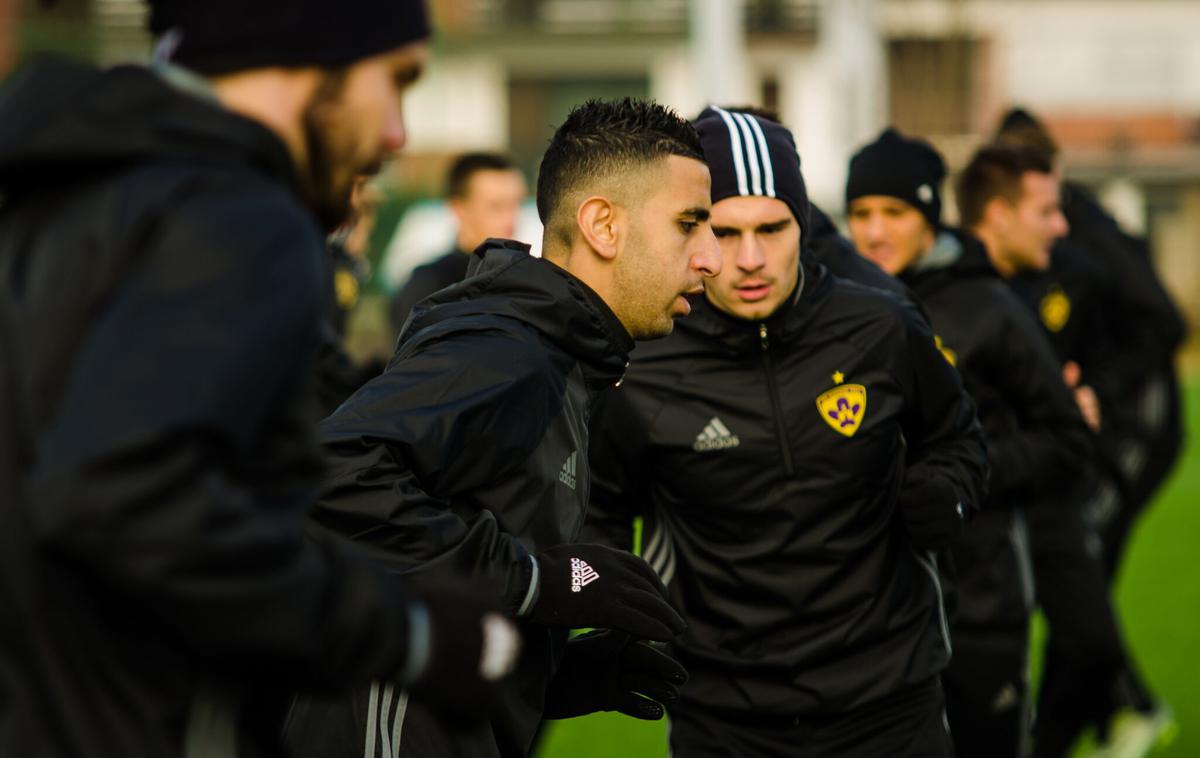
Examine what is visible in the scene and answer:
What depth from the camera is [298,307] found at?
1.71m

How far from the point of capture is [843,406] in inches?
157

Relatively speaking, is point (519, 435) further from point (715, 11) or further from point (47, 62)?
point (715, 11)

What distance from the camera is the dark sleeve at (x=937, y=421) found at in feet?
13.4

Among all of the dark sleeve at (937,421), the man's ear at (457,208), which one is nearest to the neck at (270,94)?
the dark sleeve at (937,421)

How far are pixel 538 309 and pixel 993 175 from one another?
3.74 metres

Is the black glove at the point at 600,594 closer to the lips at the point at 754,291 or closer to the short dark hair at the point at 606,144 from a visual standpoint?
the short dark hair at the point at 606,144

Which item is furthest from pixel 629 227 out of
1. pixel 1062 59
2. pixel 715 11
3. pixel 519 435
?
pixel 1062 59

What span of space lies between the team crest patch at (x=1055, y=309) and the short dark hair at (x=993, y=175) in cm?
77

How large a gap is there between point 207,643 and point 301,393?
30 cm

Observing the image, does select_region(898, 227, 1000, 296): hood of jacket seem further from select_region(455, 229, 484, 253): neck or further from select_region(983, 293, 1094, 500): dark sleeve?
select_region(455, 229, 484, 253): neck

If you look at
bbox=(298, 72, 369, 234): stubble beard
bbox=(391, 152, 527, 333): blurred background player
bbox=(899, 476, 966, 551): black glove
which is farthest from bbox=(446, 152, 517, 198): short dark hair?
bbox=(298, 72, 369, 234): stubble beard

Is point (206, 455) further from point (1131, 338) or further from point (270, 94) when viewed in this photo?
point (1131, 338)

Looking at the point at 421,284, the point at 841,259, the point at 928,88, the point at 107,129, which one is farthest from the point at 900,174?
the point at 928,88

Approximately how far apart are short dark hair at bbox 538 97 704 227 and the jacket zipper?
0.69 m
